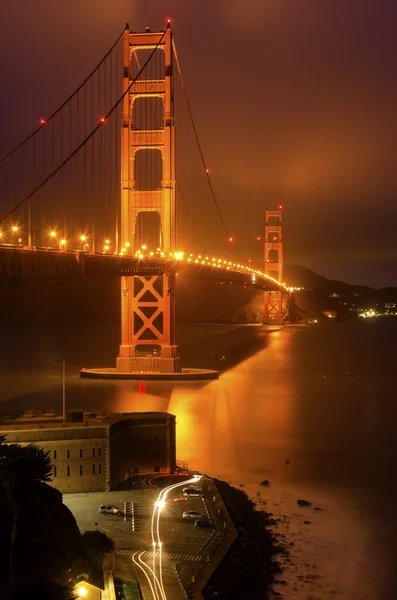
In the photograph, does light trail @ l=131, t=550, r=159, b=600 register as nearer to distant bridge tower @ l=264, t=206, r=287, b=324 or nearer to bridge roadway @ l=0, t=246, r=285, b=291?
bridge roadway @ l=0, t=246, r=285, b=291

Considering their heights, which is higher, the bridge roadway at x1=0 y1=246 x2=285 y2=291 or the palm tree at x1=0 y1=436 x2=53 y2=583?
the bridge roadway at x1=0 y1=246 x2=285 y2=291

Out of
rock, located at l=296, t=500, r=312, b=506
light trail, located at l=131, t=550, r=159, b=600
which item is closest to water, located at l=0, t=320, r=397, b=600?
rock, located at l=296, t=500, r=312, b=506

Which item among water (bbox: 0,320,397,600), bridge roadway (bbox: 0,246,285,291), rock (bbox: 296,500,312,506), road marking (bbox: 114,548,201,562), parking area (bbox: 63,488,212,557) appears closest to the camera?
road marking (bbox: 114,548,201,562)

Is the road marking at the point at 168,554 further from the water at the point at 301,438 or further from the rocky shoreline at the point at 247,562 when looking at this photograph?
the water at the point at 301,438

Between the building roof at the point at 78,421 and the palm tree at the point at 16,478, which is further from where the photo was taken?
the building roof at the point at 78,421

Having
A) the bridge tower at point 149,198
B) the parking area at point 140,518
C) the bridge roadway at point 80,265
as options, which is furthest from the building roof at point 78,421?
the bridge tower at point 149,198

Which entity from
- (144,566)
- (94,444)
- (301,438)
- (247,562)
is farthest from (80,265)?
(144,566)

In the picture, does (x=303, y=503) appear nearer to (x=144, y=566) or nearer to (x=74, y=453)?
(x=74, y=453)
